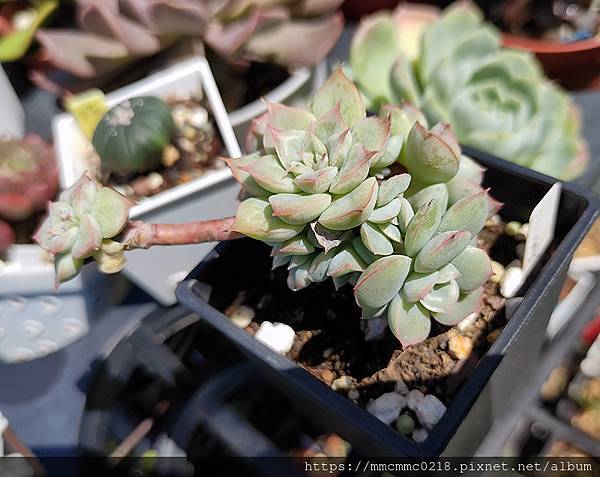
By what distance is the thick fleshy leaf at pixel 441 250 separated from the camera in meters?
0.47

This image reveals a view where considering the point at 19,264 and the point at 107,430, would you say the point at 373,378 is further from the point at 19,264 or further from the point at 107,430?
the point at 19,264

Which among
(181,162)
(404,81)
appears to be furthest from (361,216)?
(181,162)

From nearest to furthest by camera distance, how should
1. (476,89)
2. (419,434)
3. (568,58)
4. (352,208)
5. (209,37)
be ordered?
(352,208) → (419,434) → (476,89) → (209,37) → (568,58)

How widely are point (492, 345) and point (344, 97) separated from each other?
25cm

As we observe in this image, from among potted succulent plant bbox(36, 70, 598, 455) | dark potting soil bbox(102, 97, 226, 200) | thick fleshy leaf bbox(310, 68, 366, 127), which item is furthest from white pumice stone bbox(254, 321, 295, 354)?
dark potting soil bbox(102, 97, 226, 200)

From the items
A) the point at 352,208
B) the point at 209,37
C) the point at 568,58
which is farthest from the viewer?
the point at 568,58

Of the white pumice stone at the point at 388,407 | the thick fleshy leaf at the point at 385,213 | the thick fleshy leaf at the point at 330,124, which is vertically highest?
the thick fleshy leaf at the point at 330,124

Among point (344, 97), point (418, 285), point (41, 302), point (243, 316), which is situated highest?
point (344, 97)

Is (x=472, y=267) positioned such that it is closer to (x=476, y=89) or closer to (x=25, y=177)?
(x=476, y=89)

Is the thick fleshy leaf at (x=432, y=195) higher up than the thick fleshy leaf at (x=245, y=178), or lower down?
lower down

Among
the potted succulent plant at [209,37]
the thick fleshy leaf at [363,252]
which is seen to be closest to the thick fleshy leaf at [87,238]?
the thick fleshy leaf at [363,252]

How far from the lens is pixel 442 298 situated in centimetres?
50

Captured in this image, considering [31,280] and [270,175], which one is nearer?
[270,175]

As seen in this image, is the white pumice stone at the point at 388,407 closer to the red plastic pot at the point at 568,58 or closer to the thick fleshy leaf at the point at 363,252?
the thick fleshy leaf at the point at 363,252
